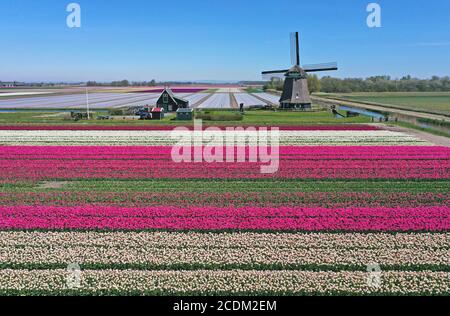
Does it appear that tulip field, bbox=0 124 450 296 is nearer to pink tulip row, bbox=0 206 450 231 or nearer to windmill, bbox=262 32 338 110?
pink tulip row, bbox=0 206 450 231

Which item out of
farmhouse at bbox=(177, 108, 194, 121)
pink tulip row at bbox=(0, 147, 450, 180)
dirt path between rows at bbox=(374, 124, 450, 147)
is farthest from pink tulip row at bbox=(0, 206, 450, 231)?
farmhouse at bbox=(177, 108, 194, 121)

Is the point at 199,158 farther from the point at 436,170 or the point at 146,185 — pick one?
the point at 436,170

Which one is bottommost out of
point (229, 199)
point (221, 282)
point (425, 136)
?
point (221, 282)

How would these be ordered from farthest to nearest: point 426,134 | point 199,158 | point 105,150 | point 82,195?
point 426,134 < point 105,150 < point 199,158 < point 82,195

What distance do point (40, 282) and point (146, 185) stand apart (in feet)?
30.3

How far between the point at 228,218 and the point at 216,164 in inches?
363

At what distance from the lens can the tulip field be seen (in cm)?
1050

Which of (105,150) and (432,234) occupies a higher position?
(105,150)

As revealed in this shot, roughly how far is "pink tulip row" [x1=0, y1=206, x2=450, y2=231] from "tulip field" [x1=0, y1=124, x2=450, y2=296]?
66 millimetres

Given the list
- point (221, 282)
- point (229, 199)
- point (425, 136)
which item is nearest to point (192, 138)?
point (229, 199)

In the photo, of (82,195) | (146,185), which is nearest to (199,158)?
(146,185)

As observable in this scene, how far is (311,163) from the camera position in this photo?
23.9 m

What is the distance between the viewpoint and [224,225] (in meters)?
14.0

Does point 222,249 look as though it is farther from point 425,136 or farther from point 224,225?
point 425,136
